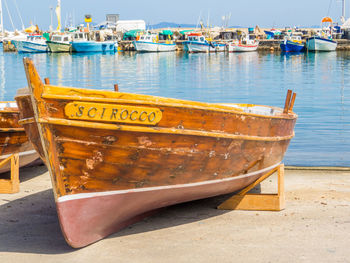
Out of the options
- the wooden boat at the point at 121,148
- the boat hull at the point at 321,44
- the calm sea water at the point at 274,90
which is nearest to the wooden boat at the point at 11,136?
the wooden boat at the point at 121,148

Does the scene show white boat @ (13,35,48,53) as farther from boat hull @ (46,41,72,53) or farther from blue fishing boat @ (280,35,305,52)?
blue fishing boat @ (280,35,305,52)

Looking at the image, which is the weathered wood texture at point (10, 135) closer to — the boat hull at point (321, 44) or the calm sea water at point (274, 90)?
the calm sea water at point (274, 90)

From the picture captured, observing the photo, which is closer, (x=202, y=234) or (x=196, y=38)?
(x=202, y=234)

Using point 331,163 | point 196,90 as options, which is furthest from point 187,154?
point 196,90

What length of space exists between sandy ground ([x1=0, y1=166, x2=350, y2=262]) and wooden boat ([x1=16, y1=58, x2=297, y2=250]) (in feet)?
0.97

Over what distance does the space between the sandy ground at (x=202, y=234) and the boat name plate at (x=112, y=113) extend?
129cm

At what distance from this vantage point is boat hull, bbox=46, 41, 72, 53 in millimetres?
70725

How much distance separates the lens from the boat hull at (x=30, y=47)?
7338 cm

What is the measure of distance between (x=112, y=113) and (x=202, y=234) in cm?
170

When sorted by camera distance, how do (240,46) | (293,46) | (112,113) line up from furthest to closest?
(240,46), (293,46), (112,113)

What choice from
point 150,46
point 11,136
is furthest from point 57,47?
point 11,136

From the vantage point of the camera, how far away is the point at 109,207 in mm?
5316

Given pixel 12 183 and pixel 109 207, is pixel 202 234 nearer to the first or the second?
pixel 109 207

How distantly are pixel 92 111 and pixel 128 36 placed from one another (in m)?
85.8
